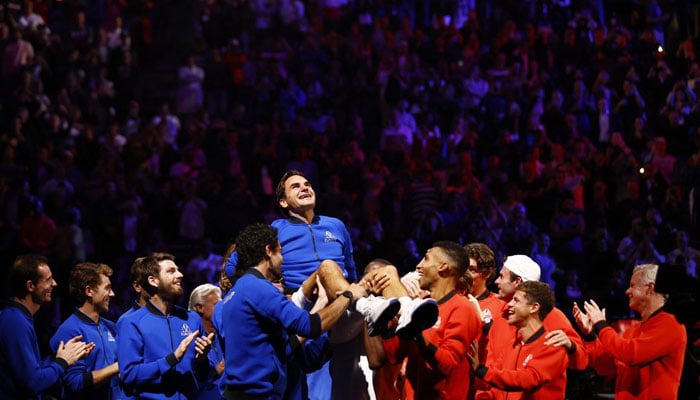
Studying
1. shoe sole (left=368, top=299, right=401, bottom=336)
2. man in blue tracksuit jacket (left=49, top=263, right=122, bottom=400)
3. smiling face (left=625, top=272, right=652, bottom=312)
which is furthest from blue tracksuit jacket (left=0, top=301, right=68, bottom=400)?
smiling face (left=625, top=272, right=652, bottom=312)

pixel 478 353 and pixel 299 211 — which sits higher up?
pixel 299 211

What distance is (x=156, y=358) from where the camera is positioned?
8367mm

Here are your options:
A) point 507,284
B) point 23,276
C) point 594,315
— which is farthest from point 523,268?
point 23,276

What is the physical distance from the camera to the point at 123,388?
27.4 ft

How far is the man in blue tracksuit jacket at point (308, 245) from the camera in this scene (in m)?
8.45

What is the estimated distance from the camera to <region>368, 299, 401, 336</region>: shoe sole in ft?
22.5

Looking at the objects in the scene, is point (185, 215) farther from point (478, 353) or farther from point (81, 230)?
point (478, 353)

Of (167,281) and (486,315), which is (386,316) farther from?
(167,281)

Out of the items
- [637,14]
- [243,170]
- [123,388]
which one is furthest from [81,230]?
[637,14]

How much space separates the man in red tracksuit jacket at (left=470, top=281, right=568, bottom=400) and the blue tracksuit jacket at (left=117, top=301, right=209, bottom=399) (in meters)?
2.14

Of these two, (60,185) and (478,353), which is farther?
(60,185)

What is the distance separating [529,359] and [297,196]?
2.12 m

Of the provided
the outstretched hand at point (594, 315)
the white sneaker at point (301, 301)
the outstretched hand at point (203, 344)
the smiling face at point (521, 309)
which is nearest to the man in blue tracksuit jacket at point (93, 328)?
the outstretched hand at point (203, 344)

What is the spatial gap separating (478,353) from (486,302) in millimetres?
1084
